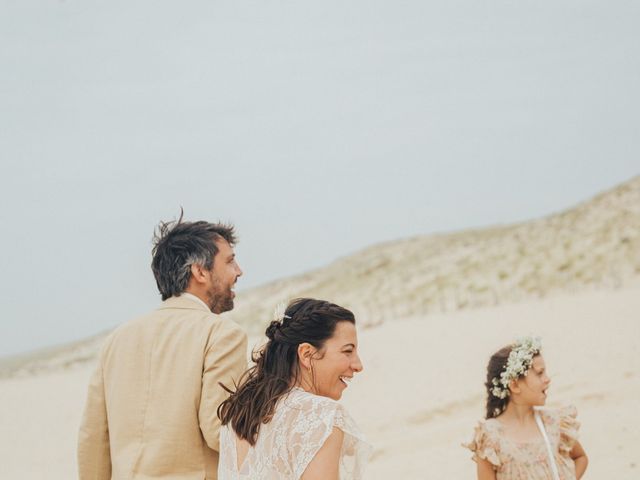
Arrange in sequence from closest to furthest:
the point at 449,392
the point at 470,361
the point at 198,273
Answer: the point at 198,273 < the point at 449,392 < the point at 470,361

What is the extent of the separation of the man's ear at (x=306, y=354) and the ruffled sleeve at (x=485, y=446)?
1865 millimetres

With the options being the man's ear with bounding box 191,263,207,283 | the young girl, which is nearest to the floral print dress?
the young girl

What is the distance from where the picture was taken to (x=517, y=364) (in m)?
4.41

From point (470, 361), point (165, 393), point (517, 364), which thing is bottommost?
point (470, 361)

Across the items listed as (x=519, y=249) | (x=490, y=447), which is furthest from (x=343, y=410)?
(x=519, y=249)

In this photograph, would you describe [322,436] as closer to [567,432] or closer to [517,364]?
[517,364]

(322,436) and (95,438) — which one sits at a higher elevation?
(322,436)

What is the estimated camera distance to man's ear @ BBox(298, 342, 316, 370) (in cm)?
267

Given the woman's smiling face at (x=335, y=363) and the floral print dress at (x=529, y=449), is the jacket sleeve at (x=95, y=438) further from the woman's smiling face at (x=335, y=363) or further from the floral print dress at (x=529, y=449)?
the floral print dress at (x=529, y=449)

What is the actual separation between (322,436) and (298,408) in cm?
13

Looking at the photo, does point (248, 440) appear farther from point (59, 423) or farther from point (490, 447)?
point (59, 423)

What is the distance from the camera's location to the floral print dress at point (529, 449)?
4.22 metres

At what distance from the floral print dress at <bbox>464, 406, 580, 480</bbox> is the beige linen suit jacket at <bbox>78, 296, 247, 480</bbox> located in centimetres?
161

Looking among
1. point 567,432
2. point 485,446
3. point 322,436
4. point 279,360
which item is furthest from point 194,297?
point 567,432
